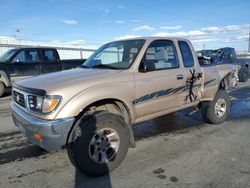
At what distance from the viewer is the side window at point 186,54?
16.2ft

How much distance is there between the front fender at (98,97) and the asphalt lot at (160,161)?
88 cm

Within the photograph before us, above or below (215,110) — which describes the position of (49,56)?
above

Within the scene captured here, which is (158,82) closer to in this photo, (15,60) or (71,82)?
(71,82)

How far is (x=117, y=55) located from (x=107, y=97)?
4.03 ft

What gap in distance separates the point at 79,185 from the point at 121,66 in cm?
191

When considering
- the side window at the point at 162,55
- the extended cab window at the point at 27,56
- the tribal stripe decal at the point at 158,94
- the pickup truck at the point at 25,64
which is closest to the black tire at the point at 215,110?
the tribal stripe decal at the point at 158,94

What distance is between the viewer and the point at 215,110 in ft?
18.9

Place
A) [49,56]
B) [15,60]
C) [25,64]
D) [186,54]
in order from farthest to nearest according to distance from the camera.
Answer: [49,56] → [25,64] → [15,60] → [186,54]

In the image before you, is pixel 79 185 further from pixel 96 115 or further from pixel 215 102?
pixel 215 102

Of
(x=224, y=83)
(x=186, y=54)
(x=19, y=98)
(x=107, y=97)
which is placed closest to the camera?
(x=107, y=97)

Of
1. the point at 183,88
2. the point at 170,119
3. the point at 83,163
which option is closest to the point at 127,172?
the point at 83,163

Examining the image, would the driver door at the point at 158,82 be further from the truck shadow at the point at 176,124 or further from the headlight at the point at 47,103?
the headlight at the point at 47,103

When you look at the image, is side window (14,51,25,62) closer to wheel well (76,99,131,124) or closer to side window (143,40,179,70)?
side window (143,40,179,70)

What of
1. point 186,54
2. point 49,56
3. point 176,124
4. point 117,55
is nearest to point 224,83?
point 176,124
